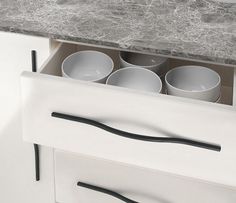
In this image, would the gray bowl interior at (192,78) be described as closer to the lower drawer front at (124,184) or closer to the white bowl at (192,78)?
the white bowl at (192,78)

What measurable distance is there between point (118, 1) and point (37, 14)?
211 mm

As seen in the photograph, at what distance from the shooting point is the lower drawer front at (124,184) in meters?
1.27

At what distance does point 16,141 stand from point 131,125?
393mm

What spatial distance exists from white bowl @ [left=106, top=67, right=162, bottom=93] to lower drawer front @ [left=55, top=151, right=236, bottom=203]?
0.19 metres

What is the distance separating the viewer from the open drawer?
112 cm

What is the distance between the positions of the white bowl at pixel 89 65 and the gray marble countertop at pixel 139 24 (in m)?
0.10

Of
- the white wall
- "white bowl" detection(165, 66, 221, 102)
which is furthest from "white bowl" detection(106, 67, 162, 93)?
the white wall

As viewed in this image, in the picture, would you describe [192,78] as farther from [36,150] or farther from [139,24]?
[36,150]

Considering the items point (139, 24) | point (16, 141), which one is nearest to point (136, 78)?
point (139, 24)

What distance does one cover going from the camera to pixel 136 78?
131 cm

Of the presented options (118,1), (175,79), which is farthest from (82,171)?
(118,1)

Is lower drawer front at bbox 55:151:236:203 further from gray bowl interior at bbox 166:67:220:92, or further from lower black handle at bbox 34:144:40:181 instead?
gray bowl interior at bbox 166:67:220:92

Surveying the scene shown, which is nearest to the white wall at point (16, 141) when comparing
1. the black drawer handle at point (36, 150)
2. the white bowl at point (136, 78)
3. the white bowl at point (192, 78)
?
the black drawer handle at point (36, 150)

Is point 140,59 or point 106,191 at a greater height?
point 140,59
